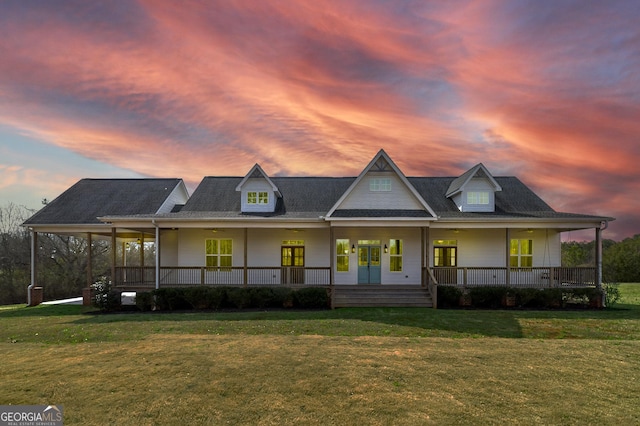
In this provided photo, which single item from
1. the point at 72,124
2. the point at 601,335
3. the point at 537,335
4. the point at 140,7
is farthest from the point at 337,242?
the point at 72,124

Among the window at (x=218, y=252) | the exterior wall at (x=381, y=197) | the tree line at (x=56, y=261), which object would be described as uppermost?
the exterior wall at (x=381, y=197)

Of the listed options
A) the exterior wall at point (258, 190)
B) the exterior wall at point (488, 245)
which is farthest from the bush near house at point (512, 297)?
the exterior wall at point (258, 190)

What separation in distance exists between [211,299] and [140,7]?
458 inches

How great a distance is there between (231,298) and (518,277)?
14181mm

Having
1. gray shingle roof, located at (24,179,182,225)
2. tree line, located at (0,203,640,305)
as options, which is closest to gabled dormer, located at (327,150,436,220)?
gray shingle roof, located at (24,179,182,225)

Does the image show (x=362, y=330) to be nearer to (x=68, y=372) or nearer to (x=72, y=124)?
(x=68, y=372)

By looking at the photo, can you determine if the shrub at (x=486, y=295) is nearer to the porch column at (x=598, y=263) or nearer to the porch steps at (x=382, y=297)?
the porch steps at (x=382, y=297)

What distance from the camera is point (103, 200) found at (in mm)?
21109

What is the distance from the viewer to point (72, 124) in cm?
1817

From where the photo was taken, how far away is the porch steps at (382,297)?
52.3 ft

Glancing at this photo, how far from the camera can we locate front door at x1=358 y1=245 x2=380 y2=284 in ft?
61.3

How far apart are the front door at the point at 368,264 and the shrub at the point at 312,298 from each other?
3266 millimetres

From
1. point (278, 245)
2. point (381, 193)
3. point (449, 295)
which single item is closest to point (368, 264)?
point (381, 193)

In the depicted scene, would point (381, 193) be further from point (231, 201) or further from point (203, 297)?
point (203, 297)
